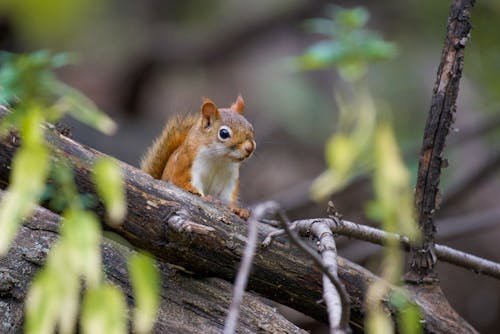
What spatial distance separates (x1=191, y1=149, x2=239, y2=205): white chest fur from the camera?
133 inches

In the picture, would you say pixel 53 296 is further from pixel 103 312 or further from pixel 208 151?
pixel 208 151

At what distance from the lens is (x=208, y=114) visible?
3434 mm

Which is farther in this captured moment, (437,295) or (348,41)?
(348,41)

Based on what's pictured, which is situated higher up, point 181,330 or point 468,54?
point 468,54

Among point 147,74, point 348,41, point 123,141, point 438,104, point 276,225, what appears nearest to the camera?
point 438,104

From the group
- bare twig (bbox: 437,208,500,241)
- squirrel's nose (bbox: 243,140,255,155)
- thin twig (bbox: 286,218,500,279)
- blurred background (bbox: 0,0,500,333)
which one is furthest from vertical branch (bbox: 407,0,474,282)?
blurred background (bbox: 0,0,500,333)

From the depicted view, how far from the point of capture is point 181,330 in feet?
7.27

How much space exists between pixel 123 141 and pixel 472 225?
8.82 ft

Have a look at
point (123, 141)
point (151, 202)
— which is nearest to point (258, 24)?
point (123, 141)

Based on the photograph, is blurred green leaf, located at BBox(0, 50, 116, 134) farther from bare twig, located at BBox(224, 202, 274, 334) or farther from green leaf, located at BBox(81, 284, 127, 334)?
green leaf, located at BBox(81, 284, 127, 334)

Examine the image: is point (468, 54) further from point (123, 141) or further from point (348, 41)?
point (123, 141)

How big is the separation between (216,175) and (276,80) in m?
3.75

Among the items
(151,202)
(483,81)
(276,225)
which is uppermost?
(483,81)

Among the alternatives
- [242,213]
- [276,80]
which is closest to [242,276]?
[242,213]
